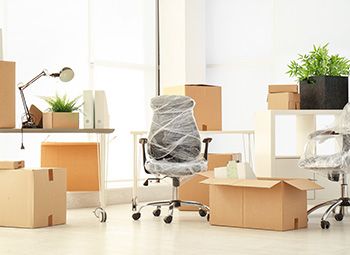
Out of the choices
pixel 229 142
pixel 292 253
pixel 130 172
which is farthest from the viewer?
pixel 229 142

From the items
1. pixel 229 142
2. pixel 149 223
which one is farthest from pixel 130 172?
pixel 149 223

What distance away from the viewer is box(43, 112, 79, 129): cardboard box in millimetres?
5676

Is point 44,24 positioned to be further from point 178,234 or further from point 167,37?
point 178,234

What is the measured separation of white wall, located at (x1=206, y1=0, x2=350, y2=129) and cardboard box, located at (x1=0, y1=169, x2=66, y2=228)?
3588 mm

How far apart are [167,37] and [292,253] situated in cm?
470

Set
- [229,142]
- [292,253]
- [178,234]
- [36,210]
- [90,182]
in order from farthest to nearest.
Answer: [229,142] < [90,182] < [36,210] < [178,234] < [292,253]

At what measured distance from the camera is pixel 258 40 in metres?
8.74

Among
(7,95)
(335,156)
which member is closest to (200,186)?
(335,156)

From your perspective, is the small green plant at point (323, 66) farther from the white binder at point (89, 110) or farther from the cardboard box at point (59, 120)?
the cardboard box at point (59, 120)

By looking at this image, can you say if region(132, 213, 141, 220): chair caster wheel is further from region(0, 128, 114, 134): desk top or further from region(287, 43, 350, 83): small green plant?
region(287, 43, 350, 83): small green plant

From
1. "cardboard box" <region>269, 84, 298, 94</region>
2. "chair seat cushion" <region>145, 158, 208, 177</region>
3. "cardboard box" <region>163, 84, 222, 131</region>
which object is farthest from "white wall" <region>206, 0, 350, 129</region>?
"chair seat cushion" <region>145, 158, 208, 177</region>

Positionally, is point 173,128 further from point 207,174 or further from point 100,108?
point 100,108

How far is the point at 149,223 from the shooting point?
19.4 feet

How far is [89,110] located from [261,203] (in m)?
1.44
